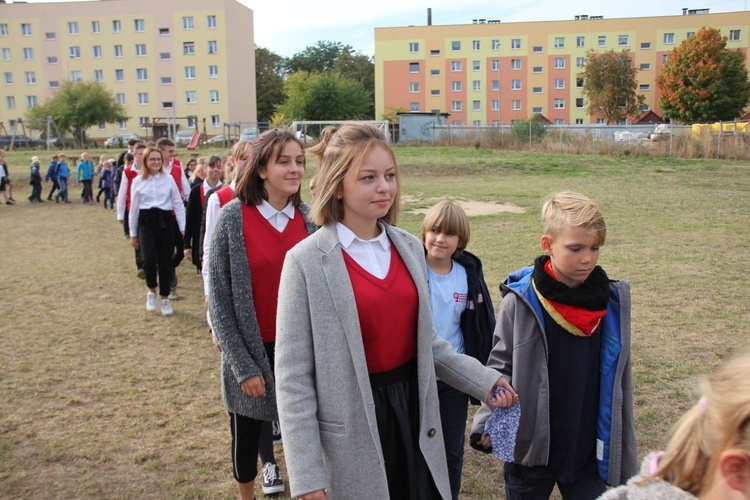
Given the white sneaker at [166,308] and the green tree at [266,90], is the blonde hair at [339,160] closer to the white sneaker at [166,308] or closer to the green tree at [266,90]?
the white sneaker at [166,308]

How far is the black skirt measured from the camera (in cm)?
224

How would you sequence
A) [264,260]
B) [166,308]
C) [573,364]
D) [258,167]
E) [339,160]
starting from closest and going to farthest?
[339,160] < [573,364] < [264,260] < [258,167] < [166,308]

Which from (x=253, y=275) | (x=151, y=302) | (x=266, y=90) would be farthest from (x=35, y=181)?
(x=266, y=90)

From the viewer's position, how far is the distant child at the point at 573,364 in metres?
2.70

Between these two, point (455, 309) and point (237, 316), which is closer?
point (237, 316)

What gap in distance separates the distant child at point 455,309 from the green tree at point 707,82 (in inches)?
2311

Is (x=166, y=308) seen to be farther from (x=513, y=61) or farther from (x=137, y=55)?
(x=513, y=61)

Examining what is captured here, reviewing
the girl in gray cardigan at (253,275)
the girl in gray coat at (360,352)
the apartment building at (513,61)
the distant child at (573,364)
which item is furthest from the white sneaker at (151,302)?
the apartment building at (513,61)

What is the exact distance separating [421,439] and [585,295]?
91 centimetres

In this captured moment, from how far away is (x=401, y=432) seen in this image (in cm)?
226

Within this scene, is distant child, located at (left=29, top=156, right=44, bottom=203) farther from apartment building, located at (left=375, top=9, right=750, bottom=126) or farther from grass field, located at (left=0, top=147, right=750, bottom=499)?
apartment building, located at (left=375, top=9, right=750, bottom=126)

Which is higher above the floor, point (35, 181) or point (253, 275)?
point (253, 275)

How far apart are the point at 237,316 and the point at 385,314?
1.14m

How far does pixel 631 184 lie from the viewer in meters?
20.2
